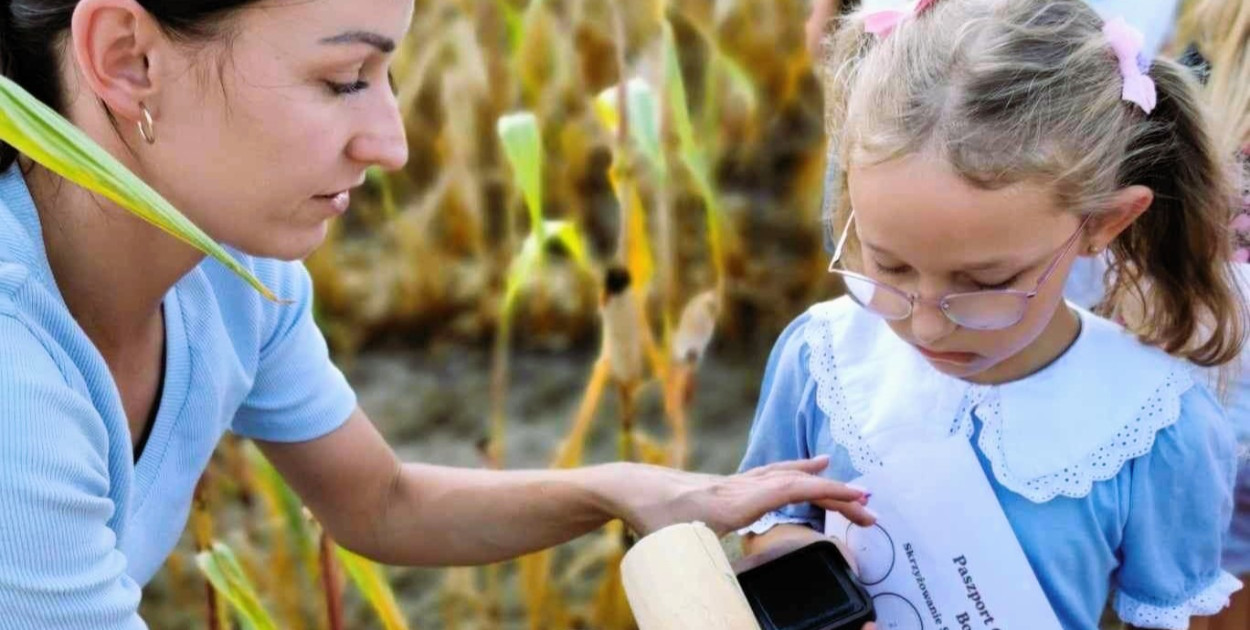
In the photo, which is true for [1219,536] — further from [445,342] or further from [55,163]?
[445,342]

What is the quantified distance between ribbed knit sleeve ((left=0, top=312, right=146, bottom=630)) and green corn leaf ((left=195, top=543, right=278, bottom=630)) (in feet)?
0.98

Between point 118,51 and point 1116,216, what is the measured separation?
0.73 metres

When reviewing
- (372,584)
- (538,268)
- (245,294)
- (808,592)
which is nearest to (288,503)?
(372,584)

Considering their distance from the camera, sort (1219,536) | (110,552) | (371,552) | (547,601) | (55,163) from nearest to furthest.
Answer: (55,163) < (110,552) < (1219,536) < (371,552) < (547,601)

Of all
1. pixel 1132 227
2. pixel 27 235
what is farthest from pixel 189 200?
pixel 1132 227

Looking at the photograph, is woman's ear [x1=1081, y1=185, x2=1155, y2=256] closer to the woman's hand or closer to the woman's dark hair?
the woman's hand

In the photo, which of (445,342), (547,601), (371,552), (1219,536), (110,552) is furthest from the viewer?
(445,342)

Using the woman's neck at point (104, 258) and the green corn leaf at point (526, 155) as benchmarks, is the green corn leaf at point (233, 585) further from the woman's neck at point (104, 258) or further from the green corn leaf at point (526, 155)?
the green corn leaf at point (526, 155)

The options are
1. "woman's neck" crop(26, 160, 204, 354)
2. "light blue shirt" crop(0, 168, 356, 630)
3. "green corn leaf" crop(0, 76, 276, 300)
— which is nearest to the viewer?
"green corn leaf" crop(0, 76, 276, 300)

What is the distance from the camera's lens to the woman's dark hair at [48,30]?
1.04 metres

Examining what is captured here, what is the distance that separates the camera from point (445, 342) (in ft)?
9.59

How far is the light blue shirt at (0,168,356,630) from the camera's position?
1014mm

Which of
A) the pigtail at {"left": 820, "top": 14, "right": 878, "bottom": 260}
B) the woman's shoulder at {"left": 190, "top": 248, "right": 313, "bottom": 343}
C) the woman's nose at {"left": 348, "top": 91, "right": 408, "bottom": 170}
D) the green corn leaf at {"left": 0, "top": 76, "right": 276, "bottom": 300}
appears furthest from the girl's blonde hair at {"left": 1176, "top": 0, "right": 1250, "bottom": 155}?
the green corn leaf at {"left": 0, "top": 76, "right": 276, "bottom": 300}

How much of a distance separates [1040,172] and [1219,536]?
1.04 feet
